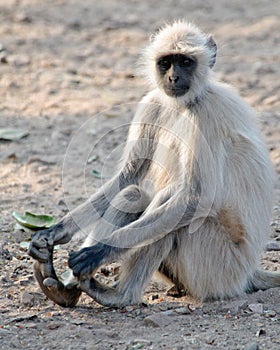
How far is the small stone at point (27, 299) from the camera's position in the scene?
16.5 feet

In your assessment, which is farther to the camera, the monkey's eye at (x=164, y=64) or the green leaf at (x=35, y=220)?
the green leaf at (x=35, y=220)

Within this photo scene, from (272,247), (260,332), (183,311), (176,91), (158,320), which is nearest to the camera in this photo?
(260,332)

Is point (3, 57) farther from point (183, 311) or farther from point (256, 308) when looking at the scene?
point (256, 308)

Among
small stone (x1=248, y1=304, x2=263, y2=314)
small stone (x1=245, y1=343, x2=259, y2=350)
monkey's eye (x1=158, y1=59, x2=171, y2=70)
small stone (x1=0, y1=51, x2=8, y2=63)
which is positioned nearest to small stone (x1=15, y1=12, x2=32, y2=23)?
small stone (x1=0, y1=51, x2=8, y2=63)

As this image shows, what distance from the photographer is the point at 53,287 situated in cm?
490

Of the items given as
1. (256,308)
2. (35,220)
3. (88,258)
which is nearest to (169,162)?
(88,258)

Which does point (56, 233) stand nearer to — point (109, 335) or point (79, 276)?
point (79, 276)

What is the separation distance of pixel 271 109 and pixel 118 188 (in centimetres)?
359

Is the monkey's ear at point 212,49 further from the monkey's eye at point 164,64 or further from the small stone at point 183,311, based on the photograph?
the small stone at point 183,311

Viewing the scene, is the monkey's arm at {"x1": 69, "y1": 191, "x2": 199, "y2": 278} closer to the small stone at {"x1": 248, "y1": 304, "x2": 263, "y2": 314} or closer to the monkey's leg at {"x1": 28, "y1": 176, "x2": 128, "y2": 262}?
the monkey's leg at {"x1": 28, "y1": 176, "x2": 128, "y2": 262}

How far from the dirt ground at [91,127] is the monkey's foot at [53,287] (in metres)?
0.06

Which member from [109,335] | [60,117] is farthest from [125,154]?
[60,117]

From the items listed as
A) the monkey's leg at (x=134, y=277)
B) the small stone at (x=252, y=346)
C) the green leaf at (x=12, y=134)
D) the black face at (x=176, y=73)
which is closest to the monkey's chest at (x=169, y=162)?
the black face at (x=176, y=73)

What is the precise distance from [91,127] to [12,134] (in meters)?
0.73
